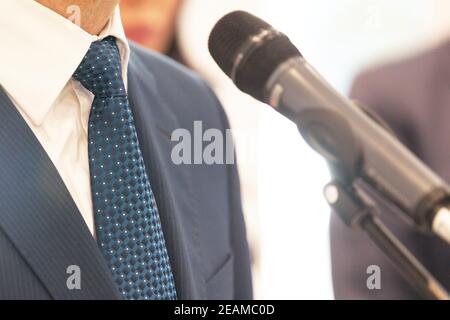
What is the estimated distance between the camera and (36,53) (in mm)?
981

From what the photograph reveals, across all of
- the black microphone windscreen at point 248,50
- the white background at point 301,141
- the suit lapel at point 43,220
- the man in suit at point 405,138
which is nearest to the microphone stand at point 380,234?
the black microphone windscreen at point 248,50

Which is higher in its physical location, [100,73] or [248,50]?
[100,73]

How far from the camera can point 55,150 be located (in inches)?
37.6

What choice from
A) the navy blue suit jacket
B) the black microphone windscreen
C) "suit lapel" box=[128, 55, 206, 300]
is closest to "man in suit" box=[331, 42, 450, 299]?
the navy blue suit jacket

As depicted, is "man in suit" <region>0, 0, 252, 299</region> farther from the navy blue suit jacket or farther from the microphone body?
the microphone body

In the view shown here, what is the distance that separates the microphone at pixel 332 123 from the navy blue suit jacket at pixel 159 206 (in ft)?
0.83

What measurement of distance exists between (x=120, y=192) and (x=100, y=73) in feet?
0.46

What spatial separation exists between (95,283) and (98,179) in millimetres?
122

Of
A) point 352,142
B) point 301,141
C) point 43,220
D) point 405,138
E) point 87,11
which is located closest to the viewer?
point 352,142

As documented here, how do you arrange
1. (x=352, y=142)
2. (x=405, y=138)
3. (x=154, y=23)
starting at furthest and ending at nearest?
(x=154, y=23) < (x=405, y=138) < (x=352, y=142)

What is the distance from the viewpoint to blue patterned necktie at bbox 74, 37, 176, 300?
Answer: 933 mm

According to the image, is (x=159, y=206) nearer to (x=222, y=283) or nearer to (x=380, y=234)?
(x=222, y=283)

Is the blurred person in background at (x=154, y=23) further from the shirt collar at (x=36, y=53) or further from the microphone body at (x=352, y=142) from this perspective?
the microphone body at (x=352, y=142)

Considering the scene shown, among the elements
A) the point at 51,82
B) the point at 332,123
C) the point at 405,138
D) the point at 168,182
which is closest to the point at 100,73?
the point at 51,82
